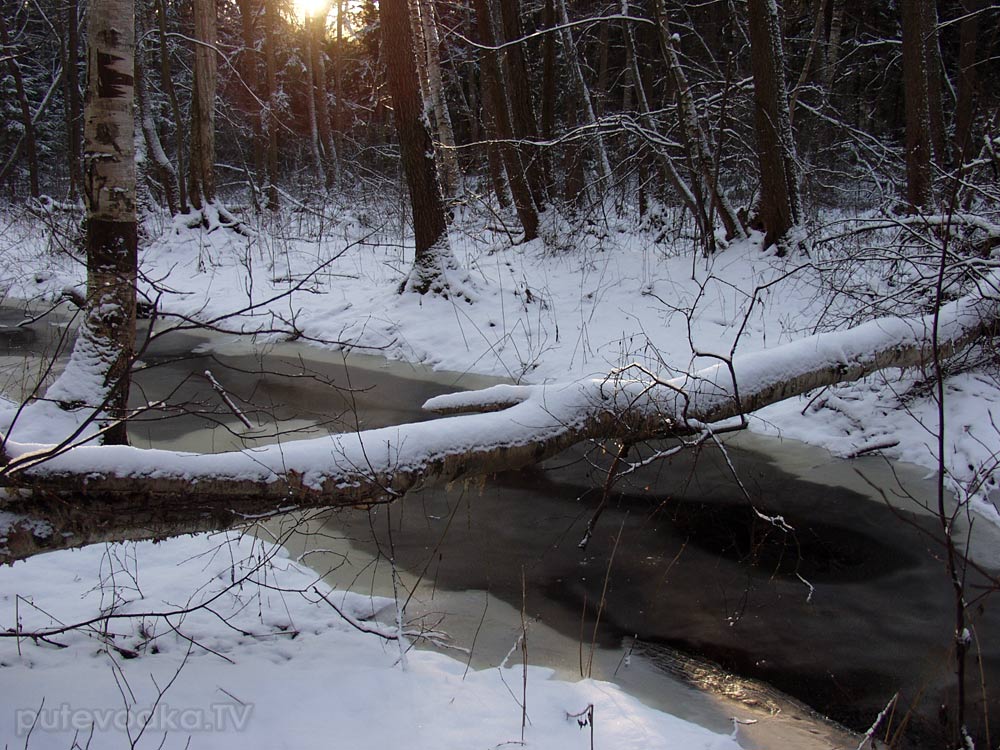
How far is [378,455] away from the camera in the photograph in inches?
137

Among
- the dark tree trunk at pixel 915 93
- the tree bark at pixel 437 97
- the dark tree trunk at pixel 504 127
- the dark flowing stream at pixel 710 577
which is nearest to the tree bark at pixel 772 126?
the dark tree trunk at pixel 915 93

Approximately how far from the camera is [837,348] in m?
4.89

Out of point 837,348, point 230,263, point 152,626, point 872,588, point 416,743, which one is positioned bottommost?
point 872,588

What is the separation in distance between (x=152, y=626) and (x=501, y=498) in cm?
267

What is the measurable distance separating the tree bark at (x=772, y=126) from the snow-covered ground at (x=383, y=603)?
56cm

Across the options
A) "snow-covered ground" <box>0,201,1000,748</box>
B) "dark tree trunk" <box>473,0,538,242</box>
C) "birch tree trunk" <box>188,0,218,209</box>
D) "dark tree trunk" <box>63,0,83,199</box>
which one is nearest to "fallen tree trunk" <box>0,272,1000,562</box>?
"snow-covered ground" <box>0,201,1000,748</box>

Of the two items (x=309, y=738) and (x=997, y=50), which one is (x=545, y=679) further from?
(x=997, y=50)

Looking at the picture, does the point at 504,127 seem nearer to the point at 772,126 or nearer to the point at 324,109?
the point at 772,126

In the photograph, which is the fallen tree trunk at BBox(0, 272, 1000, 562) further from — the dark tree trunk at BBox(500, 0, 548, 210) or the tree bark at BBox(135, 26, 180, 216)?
the tree bark at BBox(135, 26, 180, 216)

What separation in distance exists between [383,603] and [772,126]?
7734 mm

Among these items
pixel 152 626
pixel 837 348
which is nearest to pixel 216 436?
pixel 152 626

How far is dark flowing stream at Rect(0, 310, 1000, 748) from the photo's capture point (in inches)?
130

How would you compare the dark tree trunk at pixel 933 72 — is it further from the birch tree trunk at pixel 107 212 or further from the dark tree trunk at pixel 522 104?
the birch tree trunk at pixel 107 212

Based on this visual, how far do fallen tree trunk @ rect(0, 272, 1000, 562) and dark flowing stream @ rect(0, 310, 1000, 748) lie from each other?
0.88ft
